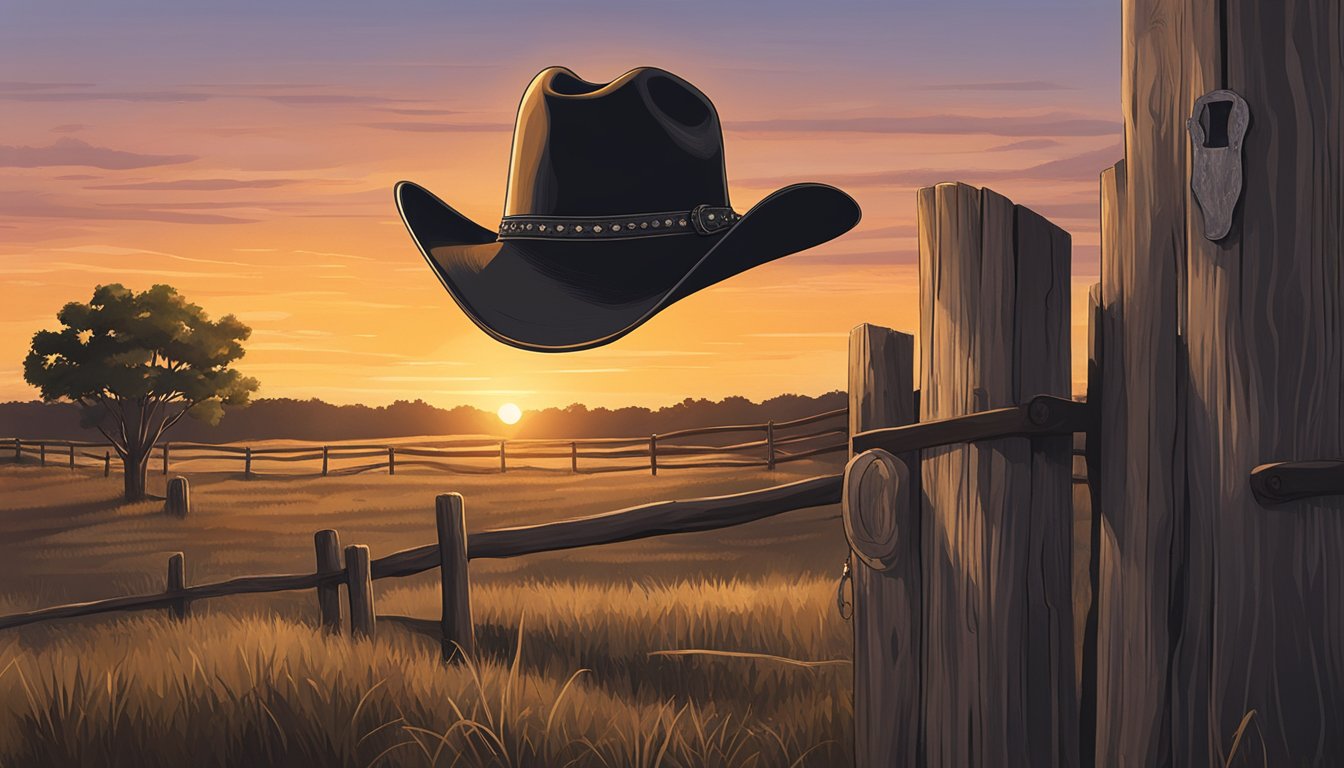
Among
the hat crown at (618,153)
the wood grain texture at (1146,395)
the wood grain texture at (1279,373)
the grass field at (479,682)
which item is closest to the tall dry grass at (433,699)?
the grass field at (479,682)

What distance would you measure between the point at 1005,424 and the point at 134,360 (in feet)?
88.7

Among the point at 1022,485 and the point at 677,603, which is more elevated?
the point at 1022,485

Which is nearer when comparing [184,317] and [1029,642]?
[1029,642]

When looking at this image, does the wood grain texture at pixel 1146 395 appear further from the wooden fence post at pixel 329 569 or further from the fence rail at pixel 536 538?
the wooden fence post at pixel 329 569

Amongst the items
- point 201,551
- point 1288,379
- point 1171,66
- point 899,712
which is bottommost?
point 201,551

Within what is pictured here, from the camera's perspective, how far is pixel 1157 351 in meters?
2.86

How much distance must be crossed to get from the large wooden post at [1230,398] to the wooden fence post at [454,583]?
11.6ft

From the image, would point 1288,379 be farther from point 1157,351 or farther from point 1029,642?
point 1029,642

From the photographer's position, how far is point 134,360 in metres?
26.7

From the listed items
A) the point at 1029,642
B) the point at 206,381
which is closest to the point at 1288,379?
the point at 1029,642

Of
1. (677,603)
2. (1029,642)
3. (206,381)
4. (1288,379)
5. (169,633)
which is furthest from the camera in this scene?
(206,381)

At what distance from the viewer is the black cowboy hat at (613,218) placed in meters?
2.96

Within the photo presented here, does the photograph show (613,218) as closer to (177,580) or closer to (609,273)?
(609,273)

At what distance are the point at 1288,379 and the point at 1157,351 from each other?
29 cm
